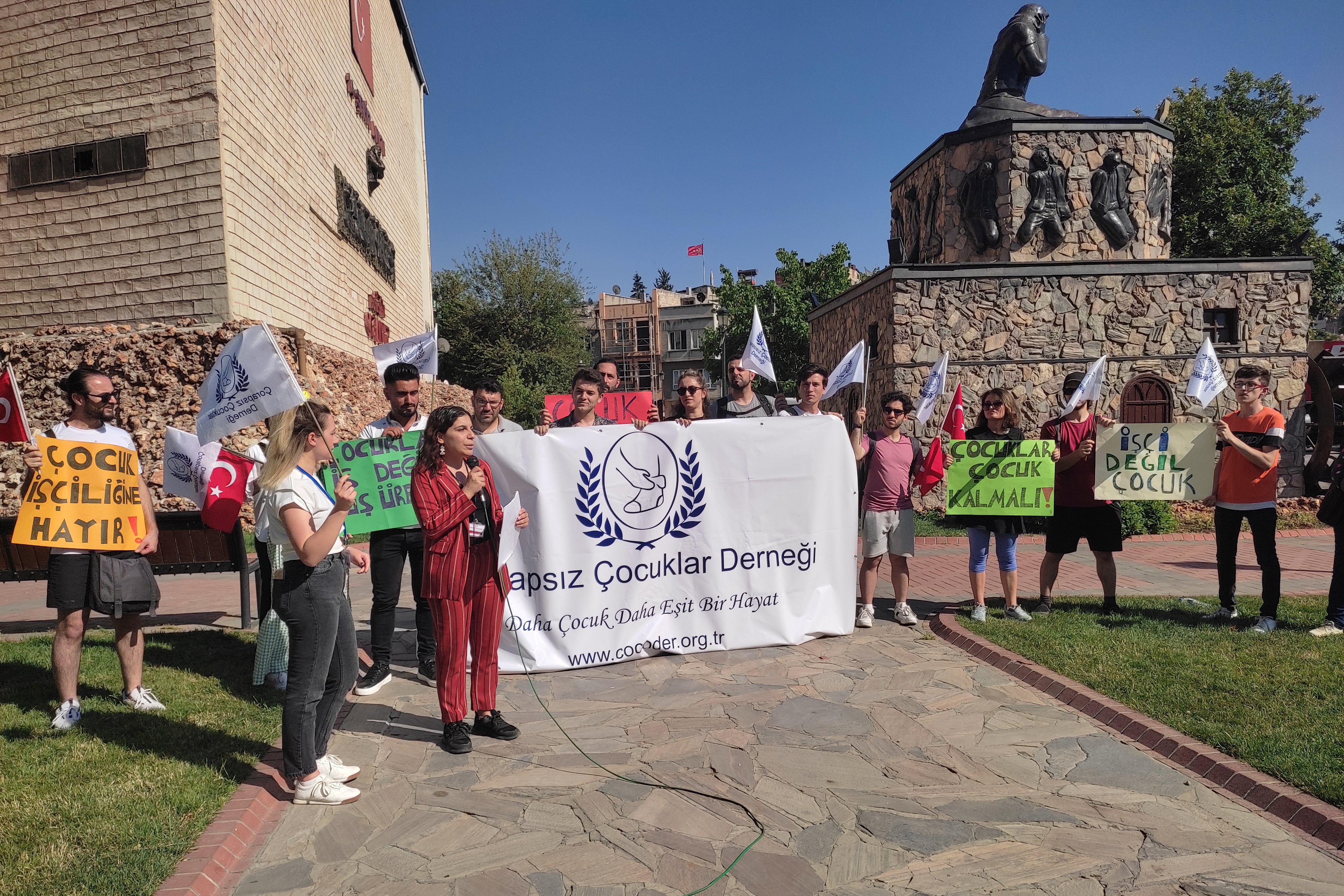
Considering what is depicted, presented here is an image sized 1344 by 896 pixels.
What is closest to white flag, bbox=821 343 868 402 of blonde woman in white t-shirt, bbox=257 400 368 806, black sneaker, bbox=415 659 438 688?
black sneaker, bbox=415 659 438 688

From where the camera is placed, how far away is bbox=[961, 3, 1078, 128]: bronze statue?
1861 cm

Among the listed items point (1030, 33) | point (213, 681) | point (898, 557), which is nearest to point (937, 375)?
point (898, 557)

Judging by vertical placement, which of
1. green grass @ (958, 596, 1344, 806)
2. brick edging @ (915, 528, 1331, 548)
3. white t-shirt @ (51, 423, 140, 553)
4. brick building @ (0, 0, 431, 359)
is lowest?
brick edging @ (915, 528, 1331, 548)

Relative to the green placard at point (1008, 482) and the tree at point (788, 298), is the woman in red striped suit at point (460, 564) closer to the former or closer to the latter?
the green placard at point (1008, 482)

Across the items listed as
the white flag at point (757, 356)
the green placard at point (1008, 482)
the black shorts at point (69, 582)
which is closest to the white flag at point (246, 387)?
the black shorts at point (69, 582)

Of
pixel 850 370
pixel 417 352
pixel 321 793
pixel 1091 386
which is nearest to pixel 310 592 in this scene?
pixel 321 793

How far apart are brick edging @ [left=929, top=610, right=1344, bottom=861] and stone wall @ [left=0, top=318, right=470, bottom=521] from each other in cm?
1101

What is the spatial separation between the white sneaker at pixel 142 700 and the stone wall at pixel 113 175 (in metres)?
8.94

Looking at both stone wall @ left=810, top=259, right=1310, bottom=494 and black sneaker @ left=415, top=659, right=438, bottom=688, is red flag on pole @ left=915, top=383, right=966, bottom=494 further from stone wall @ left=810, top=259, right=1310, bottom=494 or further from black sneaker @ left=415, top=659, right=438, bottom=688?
stone wall @ left=810, top=259, right=1310, bottom=494

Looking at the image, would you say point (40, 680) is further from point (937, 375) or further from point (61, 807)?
point (937, 375)

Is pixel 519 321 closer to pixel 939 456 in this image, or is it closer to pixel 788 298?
pixel 788 298

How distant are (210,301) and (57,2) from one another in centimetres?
522

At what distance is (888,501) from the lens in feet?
23.1

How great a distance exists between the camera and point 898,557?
7.23 meters
